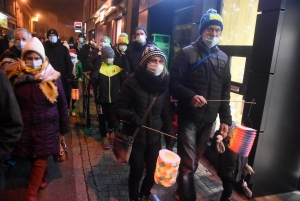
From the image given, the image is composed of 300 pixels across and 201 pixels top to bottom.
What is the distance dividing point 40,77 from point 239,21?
136 inches

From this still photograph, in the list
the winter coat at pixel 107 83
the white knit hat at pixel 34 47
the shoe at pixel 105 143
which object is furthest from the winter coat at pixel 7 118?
the shoe at pixel 105 143

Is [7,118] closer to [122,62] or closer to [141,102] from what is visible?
[141,102]

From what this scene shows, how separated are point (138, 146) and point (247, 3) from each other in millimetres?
3184

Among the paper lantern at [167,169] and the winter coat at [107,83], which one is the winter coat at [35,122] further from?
the winter coat at [107,83]

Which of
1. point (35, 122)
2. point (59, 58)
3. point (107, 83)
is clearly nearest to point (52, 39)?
point (59, 58)

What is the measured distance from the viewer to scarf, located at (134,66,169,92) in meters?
2.76

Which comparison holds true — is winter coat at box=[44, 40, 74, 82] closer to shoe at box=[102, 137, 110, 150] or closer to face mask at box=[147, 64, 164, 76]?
shoe at box=[102, 137, 110, 150]

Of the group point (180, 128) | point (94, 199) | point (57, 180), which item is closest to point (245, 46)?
point (180, 128)

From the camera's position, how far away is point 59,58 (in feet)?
19.4

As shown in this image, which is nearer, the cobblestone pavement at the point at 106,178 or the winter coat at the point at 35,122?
the winter coat at the point at 35,122

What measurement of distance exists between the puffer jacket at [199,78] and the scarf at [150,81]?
0.22 m

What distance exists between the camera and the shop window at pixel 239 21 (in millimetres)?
4199

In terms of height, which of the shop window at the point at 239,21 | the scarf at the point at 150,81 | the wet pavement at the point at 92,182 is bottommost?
the wet pavement at the point at 92,182

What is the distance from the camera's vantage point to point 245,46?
4043 millimetres
